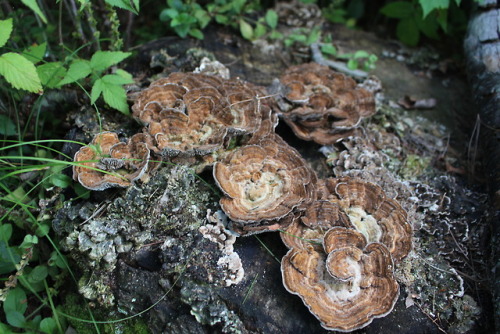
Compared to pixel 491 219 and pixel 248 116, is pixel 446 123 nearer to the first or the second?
pixel 491 219

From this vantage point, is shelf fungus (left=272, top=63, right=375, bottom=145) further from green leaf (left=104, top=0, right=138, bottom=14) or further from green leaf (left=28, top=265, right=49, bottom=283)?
green leaf (left=28, top=265, right=49, bottom=283)

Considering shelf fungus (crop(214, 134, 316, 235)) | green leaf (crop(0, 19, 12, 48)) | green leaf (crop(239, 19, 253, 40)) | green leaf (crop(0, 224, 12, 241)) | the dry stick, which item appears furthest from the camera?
green leaf (crop(239, 19, 253, 40))

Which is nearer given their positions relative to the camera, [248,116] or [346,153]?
[248,116]

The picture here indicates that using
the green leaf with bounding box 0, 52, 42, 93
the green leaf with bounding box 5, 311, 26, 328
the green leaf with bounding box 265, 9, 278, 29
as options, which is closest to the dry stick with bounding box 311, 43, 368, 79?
the green leaf with bounding box 265, 9, 278, 29

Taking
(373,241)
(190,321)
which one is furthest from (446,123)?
(190,321)

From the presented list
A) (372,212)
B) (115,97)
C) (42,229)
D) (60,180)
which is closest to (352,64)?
(372,212)

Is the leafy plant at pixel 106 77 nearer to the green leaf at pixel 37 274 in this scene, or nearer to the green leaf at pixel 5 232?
the green leaf at pixel 5 232
